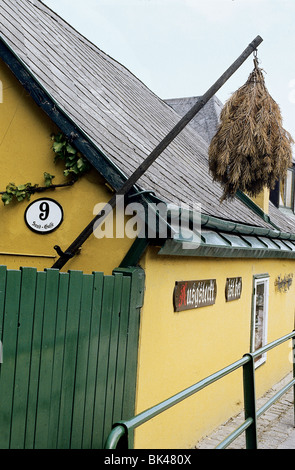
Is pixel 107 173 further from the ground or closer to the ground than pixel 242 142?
closer to the ground

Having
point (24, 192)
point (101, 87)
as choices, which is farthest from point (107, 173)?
point (101, 87)

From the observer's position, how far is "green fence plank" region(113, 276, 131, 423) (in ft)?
14.3

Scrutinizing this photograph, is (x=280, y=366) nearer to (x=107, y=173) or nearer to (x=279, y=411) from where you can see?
(x=279, y=411)

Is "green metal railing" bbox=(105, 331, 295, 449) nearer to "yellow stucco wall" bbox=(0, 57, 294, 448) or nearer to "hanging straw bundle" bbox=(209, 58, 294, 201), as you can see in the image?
"yellow stucco wall" bbox=(0, 57, 294, 448)

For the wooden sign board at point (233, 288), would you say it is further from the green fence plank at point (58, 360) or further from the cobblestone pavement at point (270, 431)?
the green fence plank at point (58, 360)

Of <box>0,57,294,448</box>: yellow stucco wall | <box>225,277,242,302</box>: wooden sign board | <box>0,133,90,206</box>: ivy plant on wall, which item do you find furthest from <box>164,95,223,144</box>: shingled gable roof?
<box>0,133,90,206</box>: ivy plant on wall

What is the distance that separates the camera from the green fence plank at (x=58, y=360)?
11.9 ft

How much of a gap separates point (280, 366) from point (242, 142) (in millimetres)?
5696

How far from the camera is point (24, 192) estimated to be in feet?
16.8

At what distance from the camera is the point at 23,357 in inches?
132

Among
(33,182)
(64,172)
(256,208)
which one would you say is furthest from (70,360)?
(256,208)

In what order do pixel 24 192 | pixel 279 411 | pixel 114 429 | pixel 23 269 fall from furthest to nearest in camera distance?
pixel 279 411
pixel 24 192
pixel 23 269
pixel 114 429
